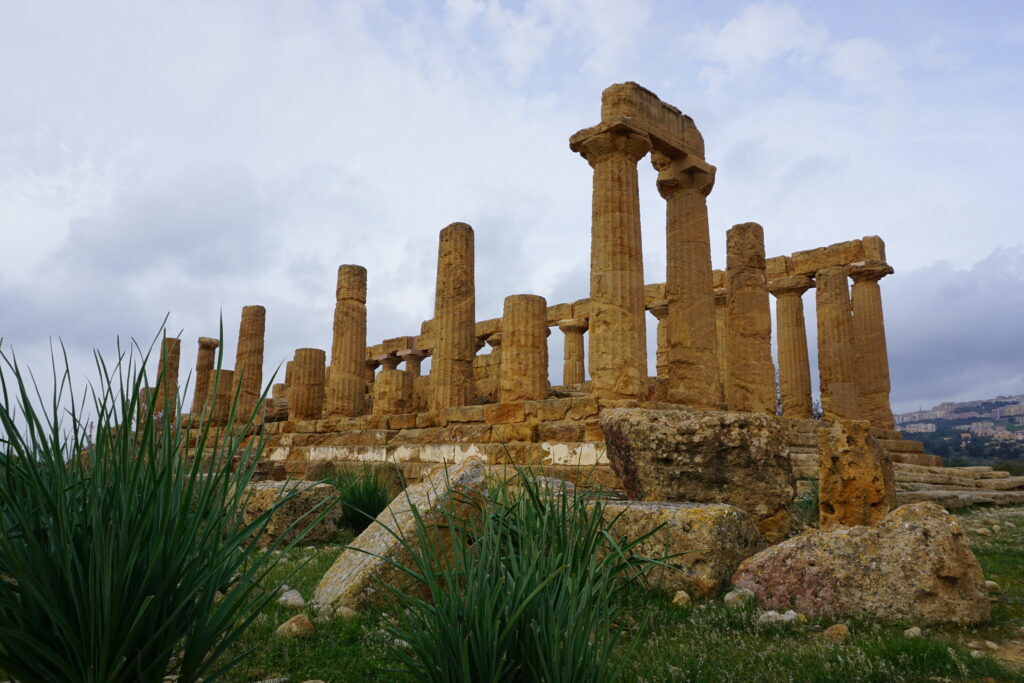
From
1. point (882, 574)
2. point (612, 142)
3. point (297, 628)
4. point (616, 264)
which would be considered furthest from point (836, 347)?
point (297, 628)

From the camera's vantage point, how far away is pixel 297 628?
3871 mm

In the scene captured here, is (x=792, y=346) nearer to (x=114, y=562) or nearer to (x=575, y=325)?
(x=575, y=325)

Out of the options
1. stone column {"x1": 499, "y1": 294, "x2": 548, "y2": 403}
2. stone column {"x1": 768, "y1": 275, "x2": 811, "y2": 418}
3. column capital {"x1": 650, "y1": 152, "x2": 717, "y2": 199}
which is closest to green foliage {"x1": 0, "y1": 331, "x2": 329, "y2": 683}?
stone column {"x1": 499, "y1": 294, "x2": 548, "y2": 403}

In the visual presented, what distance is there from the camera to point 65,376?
2.51 m

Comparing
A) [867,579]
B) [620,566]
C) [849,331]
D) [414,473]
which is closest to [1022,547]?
[867,579]

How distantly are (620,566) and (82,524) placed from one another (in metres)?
1.98

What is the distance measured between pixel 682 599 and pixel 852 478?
347cm

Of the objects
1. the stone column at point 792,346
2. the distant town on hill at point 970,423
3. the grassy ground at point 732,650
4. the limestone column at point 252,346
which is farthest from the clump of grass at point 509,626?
the distant town on hill at point 970,423

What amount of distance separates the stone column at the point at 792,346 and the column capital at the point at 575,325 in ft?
21.5

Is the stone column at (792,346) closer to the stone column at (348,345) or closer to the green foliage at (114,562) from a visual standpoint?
the stone column at (348,345)

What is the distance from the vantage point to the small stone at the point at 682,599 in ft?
15.2

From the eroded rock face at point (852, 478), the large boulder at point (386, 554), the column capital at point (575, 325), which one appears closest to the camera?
the large boulder at point (386, 554)

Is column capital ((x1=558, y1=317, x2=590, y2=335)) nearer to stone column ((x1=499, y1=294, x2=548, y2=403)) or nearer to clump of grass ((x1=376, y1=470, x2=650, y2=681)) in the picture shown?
stone column ((x1=499, y1=294, x2=548, y2=403))

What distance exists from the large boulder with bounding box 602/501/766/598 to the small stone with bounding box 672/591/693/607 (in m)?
0.09
